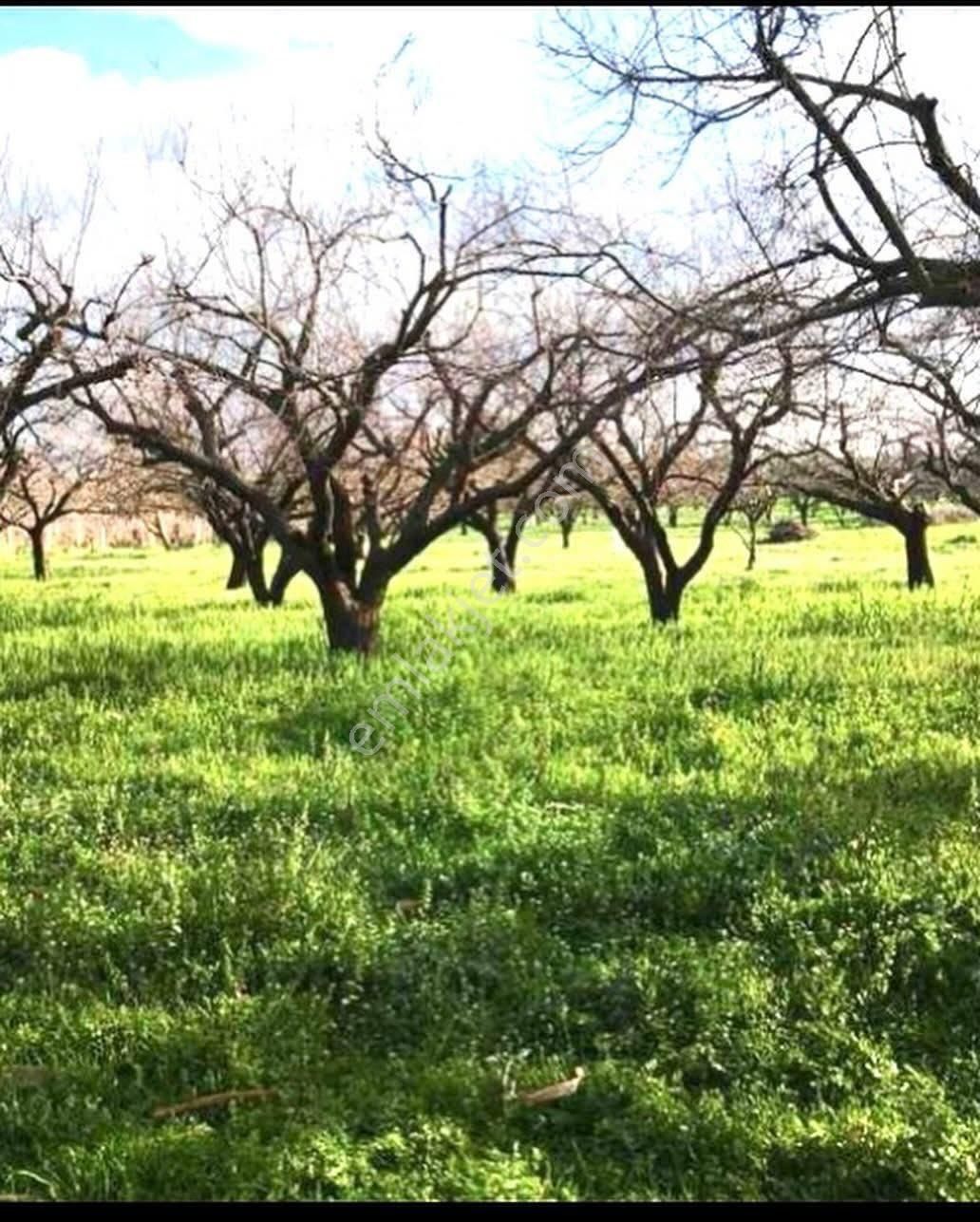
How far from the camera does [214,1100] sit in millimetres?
3811

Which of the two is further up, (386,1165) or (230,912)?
(230,912)

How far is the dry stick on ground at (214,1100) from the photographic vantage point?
3.75 meters

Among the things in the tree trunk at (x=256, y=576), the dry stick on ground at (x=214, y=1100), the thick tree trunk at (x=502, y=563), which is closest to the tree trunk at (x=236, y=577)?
the tree trunk at (x=256, y=576)

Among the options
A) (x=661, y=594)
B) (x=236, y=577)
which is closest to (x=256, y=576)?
(x=236, y=577)

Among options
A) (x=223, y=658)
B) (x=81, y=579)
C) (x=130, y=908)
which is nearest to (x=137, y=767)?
(x=130, y=908)

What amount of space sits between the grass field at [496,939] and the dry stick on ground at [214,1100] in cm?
4

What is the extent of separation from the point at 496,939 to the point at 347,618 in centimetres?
697

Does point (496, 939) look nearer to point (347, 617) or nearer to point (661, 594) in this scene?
point (347, 617)

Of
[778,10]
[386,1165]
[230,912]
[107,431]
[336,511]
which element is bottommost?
[386,1165]

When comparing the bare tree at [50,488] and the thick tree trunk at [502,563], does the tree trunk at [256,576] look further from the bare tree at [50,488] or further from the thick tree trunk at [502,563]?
the thick tree trunk at [502,563]

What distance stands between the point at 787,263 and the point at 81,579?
2449 cm

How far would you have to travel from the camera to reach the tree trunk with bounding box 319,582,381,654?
11440mm

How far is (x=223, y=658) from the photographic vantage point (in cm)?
1085
